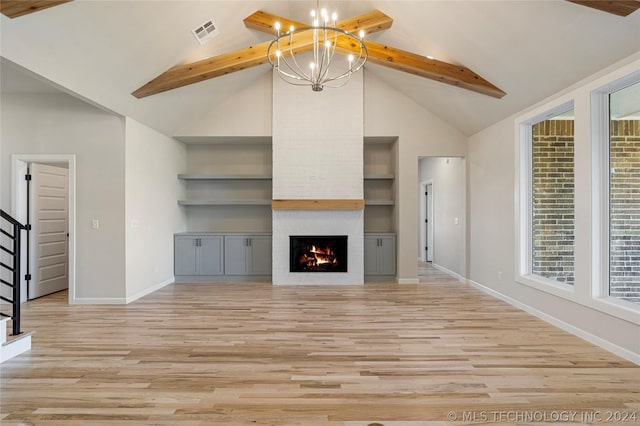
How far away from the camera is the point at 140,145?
5.06 meters

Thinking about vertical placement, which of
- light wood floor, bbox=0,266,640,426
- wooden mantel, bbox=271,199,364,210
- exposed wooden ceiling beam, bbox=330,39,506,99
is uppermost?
exposed wooden ceiling beam, bbox=330,39,506,99

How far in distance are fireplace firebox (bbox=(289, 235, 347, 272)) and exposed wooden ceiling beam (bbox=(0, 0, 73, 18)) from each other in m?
4.31

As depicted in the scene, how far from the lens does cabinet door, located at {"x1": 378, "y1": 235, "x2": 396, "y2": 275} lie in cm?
619

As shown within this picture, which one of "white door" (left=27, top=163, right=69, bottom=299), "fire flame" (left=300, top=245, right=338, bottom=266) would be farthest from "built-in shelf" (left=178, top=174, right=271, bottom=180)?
"white door" (left=27, top=163, right=69, bottom=299)

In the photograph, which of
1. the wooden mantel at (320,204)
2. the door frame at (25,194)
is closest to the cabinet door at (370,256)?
the wooden mantel at (320,204)

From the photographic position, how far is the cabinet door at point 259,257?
6254 mm

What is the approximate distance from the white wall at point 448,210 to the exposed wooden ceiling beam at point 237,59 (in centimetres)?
306

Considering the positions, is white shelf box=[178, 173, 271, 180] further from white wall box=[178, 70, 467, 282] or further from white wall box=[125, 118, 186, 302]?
white wall box=[178, 70, 467, 282]

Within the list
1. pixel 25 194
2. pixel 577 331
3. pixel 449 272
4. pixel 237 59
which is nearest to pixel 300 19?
pixel 237 59

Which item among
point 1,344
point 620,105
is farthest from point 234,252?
point 620,105

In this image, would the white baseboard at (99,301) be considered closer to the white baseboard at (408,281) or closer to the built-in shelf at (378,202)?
the built-in shelf at (378,202)

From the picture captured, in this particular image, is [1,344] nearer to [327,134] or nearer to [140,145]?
[140,145]

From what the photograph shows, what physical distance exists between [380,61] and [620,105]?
291cm

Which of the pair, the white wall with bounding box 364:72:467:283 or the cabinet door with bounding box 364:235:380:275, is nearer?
the white wall with bounding box 364:72:467:283
